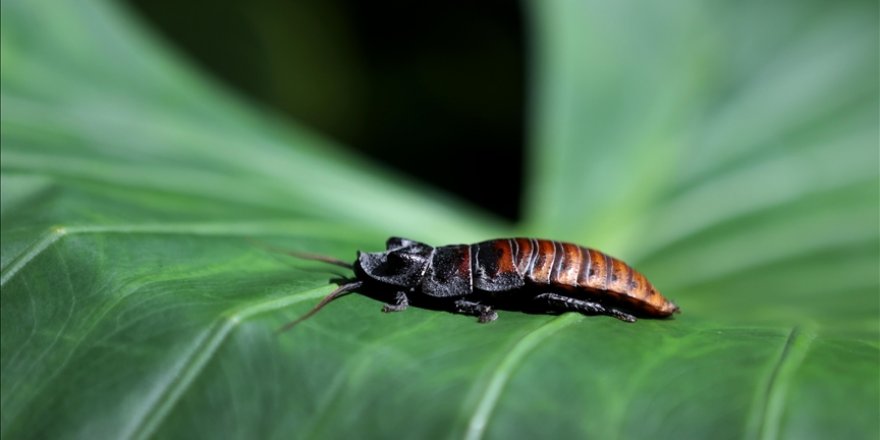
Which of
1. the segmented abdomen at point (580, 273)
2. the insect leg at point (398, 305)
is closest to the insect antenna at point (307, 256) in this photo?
the insect leg at point (398, 305)

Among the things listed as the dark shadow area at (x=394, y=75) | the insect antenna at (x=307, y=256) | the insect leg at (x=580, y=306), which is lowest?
the insect antenna at (x=307, y=256)

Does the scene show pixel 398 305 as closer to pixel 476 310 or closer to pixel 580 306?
pixel 476 310

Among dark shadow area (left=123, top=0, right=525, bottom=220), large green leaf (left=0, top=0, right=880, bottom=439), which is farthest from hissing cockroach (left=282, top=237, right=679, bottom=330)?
dark shadow area (left=123, top=0, right=525, bottom=220)

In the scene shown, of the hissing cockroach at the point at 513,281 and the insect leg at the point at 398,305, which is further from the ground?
the hissing cockroach at the point at 513,281

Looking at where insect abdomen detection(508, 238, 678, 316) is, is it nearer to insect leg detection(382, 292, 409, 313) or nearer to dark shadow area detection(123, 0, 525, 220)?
insect leg detection(382, 292, 409, 313)

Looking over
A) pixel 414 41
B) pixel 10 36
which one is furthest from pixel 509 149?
pixel 10 36

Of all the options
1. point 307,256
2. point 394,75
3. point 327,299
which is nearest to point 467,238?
point 307,256

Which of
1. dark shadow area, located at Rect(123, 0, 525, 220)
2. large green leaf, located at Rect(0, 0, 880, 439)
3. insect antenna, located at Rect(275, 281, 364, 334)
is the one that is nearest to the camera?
large green leaf, located at Rect(0, 0, 880, 439)

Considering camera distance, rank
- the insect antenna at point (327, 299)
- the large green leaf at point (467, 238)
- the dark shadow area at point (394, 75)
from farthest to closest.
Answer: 1. the dark shadow area at point (394, 75)
2. the insect antenna at point (327, 299)
3. the large green leaf at point (467, 238)

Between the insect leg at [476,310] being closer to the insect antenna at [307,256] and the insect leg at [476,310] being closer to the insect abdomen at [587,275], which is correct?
the insect abdomen at [587,275]
